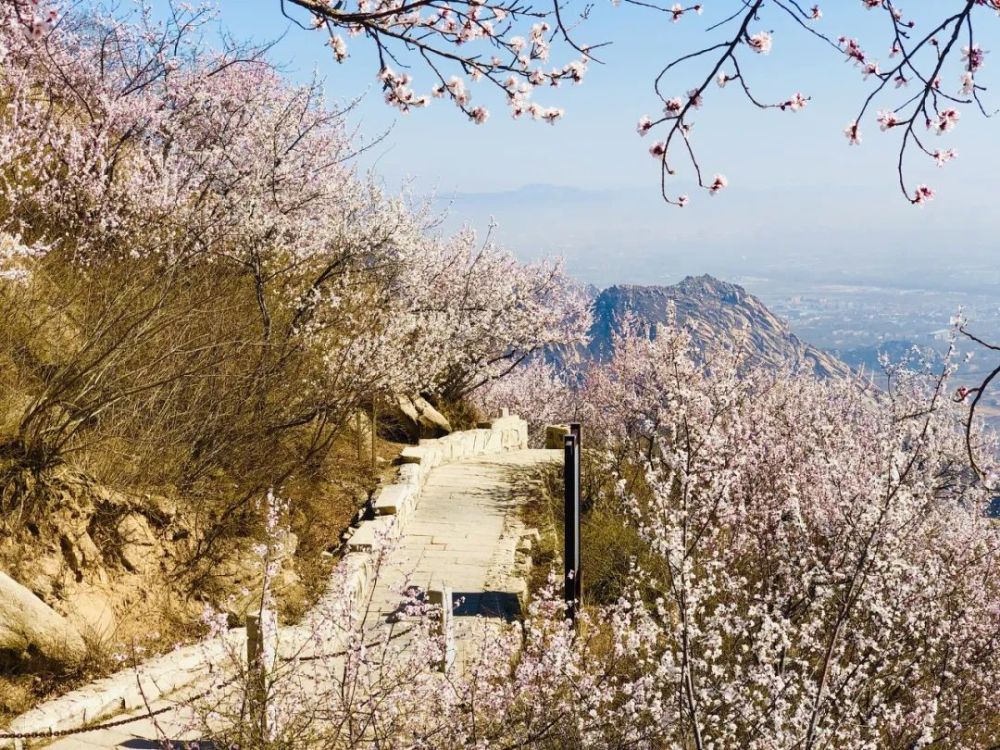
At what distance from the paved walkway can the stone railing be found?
0.54 feet

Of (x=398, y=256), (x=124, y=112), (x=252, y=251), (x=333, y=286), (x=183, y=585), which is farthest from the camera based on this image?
(x=398, y=256)

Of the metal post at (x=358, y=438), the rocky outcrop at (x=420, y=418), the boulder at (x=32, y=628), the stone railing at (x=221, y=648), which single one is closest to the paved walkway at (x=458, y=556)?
the stone railing at (x=221, y=648)

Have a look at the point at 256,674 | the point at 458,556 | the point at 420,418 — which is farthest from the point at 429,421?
the point at 256,674

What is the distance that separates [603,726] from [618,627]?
0.74m

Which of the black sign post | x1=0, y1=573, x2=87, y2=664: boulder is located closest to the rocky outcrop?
the black sign post

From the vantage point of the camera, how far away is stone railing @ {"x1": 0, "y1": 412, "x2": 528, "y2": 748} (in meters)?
5.47

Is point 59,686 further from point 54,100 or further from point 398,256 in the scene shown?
point 398,256

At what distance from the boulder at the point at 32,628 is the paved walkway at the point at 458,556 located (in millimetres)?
736

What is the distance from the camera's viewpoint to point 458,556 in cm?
997

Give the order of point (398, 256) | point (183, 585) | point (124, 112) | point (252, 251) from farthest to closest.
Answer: point (398, 256) → point (124, 112) → point (252, 251) → point (183, 585)

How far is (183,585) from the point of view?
741cm

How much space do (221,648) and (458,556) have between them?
12.1 ft

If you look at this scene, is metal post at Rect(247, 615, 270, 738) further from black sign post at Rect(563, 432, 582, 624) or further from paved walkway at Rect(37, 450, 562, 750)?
black sign post at Rect(563, 432, 582, 624)

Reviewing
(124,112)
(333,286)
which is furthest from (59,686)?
(124,112)
